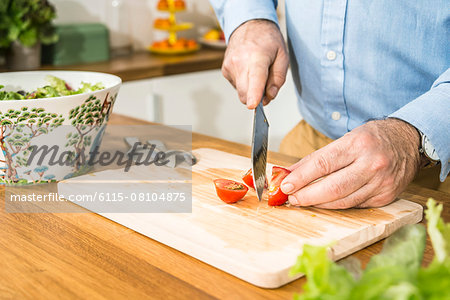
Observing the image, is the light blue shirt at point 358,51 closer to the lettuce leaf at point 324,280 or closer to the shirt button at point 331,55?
the shirt button at point 331,55

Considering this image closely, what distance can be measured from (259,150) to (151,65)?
1711 mm

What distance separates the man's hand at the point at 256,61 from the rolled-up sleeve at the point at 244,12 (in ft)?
0.05

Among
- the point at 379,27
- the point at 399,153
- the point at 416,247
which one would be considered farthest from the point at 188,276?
the point at 379,27

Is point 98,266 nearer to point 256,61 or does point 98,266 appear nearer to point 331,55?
point 256,61

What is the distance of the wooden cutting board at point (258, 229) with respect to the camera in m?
0.67

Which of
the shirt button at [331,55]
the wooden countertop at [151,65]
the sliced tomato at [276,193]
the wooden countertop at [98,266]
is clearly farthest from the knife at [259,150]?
the wooden countertop at [151,65]

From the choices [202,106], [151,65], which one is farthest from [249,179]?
[202,106]

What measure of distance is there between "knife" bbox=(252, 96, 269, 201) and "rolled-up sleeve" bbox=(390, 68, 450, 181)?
0.76ft

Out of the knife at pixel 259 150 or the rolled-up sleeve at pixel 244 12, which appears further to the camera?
the rolled-up sleeve at pixel 244 12

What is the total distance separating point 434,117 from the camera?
2.89ft

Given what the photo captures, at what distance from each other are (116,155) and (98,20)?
80.6 inches

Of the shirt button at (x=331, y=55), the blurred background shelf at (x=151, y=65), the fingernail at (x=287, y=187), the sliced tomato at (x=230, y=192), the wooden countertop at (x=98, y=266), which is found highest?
the shirt button at (x=331, y=55)

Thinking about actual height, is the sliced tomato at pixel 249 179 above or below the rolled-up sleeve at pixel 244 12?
below

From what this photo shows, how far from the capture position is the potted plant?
2.28 meters
